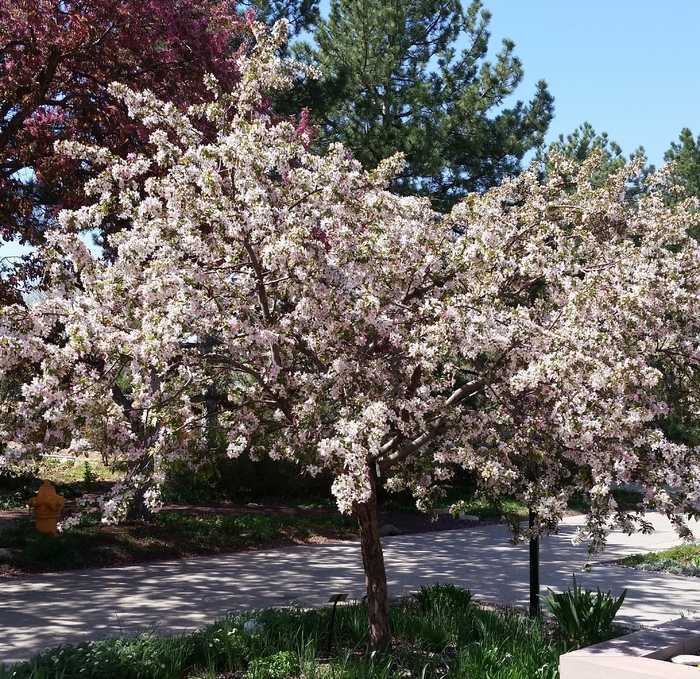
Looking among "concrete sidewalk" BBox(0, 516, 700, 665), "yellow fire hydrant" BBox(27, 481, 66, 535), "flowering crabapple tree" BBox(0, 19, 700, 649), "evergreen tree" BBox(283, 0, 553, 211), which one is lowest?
"concrete sidewalk" BBox(0, 516, 700, 665)

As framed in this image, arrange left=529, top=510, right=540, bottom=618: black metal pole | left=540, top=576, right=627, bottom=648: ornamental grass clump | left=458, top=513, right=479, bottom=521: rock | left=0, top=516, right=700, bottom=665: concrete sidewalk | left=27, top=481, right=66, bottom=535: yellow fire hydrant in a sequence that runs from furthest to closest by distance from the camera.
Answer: left=458, top=513, right=479, bottom=521: rock → left=27, top=481, right=66, bottom=535: yellow fire hydrant → left=0, top=516, right=700, bottom=665: concrete sidewalk → left=529, top=510, right=540, bottom=618: black metal pole → left=540, top=576, right=627, bottom=648: ornamental grass clump

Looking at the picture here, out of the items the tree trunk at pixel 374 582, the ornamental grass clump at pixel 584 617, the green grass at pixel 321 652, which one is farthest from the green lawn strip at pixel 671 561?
the tree trunk at pixel 374 582

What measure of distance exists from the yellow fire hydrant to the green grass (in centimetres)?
612

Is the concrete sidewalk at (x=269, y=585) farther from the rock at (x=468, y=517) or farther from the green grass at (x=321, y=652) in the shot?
the rock at (x=468, y=517)

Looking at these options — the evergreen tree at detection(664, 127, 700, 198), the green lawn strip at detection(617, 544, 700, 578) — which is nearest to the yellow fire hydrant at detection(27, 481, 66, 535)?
the green lawn strip at detection(617, 544, 700, 578)

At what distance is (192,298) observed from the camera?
17.1ft

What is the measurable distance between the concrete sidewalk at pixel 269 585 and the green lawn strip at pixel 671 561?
0.31 metres

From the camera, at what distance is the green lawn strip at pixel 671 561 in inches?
443

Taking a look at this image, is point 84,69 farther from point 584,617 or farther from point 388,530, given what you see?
point 584,617

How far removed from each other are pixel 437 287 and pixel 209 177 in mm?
1861

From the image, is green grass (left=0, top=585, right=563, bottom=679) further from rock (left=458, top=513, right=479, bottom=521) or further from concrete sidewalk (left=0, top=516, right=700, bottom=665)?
rock (left=458, top=513, right=479, bottom=521)

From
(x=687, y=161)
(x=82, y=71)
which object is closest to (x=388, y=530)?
(x=82, y=71)

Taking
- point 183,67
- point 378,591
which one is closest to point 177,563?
point 378,591

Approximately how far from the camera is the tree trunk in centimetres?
613
